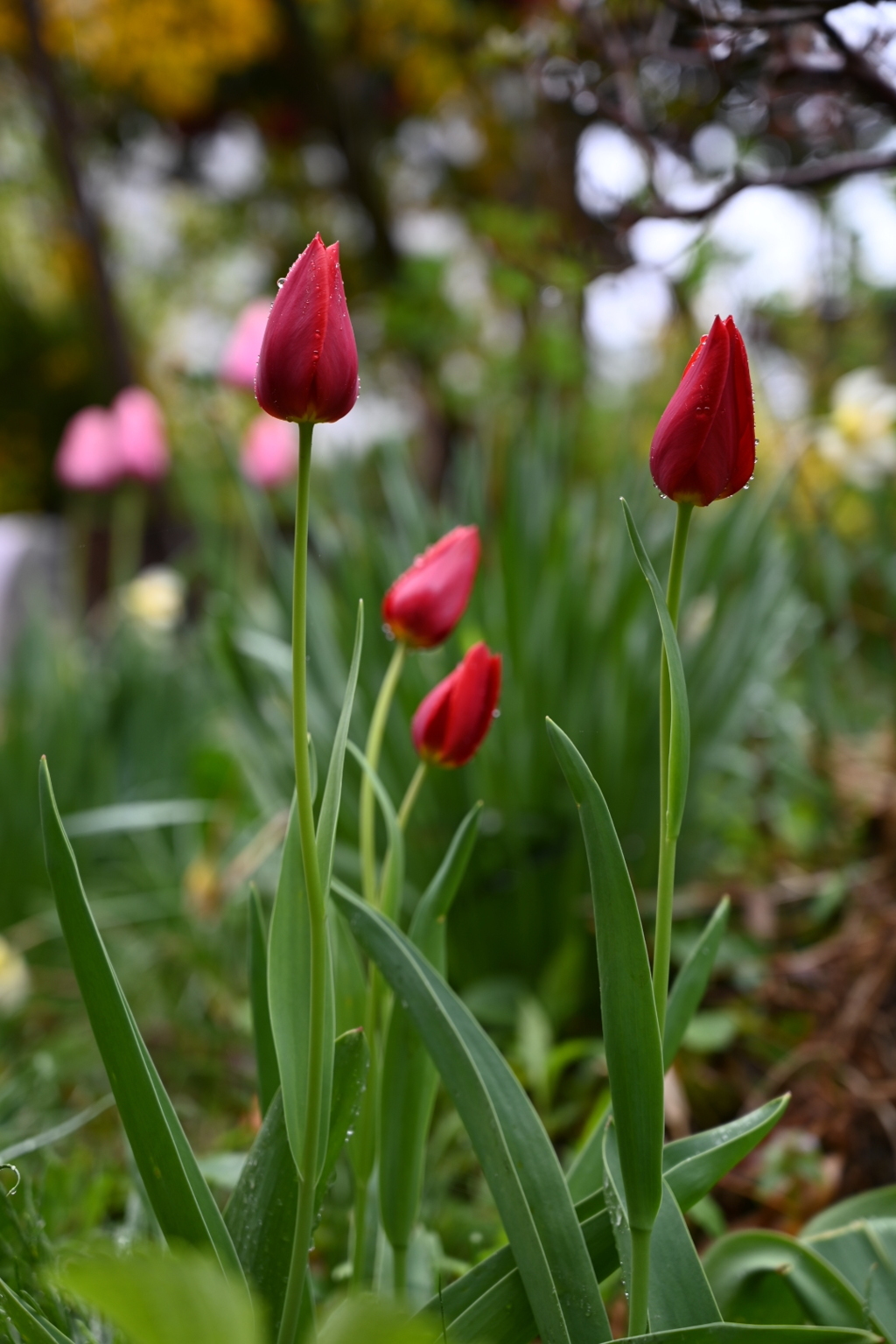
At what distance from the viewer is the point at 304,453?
0.34 m

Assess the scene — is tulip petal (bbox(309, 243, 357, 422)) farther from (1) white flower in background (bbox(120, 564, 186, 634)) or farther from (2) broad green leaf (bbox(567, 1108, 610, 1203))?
(1) white flower in background (bbox(120, 564, 186, 634))

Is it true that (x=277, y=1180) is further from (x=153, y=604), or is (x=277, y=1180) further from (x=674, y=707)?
(x=153, y=604)

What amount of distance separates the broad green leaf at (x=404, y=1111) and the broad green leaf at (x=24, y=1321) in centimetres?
13

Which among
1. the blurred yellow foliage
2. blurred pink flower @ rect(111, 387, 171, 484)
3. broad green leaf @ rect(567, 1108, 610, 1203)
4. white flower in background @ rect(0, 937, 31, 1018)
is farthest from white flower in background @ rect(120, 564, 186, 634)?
the blurred yellow foliage

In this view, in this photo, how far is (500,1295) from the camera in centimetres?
38

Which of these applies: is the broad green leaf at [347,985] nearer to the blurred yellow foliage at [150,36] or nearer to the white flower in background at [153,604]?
the white flower in background at [153,604]

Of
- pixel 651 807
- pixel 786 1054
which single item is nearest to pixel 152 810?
pixel 651 807

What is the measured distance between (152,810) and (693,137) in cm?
90

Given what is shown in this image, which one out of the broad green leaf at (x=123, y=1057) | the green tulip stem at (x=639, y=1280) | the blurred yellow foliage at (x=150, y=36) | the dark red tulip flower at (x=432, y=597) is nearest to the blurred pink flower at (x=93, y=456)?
the dark red tulip flower at (x=432, y=597)

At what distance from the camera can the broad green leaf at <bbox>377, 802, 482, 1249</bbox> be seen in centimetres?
43

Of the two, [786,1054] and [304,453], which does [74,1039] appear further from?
[304,453]

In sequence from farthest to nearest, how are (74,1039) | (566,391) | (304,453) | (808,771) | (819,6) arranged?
(566,391) → (808,771) → (74,1039) → (819,6) → (304,453)

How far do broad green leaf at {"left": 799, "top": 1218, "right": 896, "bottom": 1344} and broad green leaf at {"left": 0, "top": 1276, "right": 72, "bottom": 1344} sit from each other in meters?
0.34

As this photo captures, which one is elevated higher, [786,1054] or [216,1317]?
[216,1317]
